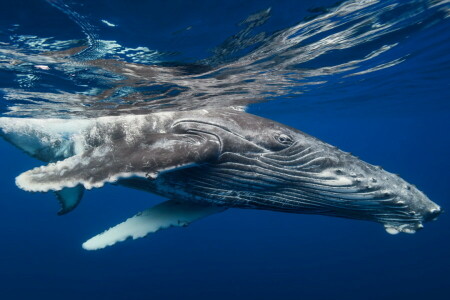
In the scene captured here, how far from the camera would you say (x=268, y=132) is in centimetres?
Answer: 480

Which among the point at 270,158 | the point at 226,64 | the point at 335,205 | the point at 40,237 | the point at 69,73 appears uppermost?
the point at 226,64

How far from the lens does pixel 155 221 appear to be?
5.15 meters

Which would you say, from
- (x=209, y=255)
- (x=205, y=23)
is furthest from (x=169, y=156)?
(x=209, y=255)

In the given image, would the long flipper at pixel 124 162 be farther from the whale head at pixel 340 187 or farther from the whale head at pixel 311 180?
the whale head at pixel 340 187

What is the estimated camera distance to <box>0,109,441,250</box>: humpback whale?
3.87m

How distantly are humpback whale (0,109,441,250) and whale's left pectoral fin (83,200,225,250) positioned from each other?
0.06ft

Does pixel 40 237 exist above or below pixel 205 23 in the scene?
below

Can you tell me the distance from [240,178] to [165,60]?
5.88m

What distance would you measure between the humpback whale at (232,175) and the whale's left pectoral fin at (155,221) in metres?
0.02

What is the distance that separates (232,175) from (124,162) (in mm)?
1599

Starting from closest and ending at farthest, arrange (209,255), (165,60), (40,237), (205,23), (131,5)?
(131,5)
(205,23)
(165,60)
(209,255)
(40,237)

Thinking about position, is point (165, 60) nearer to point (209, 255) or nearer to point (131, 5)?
point (131, 5)

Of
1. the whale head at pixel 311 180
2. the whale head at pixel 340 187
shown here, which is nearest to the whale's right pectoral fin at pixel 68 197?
the whale head at pixel 311 180

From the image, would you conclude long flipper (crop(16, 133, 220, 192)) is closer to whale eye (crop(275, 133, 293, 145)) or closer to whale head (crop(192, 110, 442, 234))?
whale head (crop(192, 110, 442, 234))
